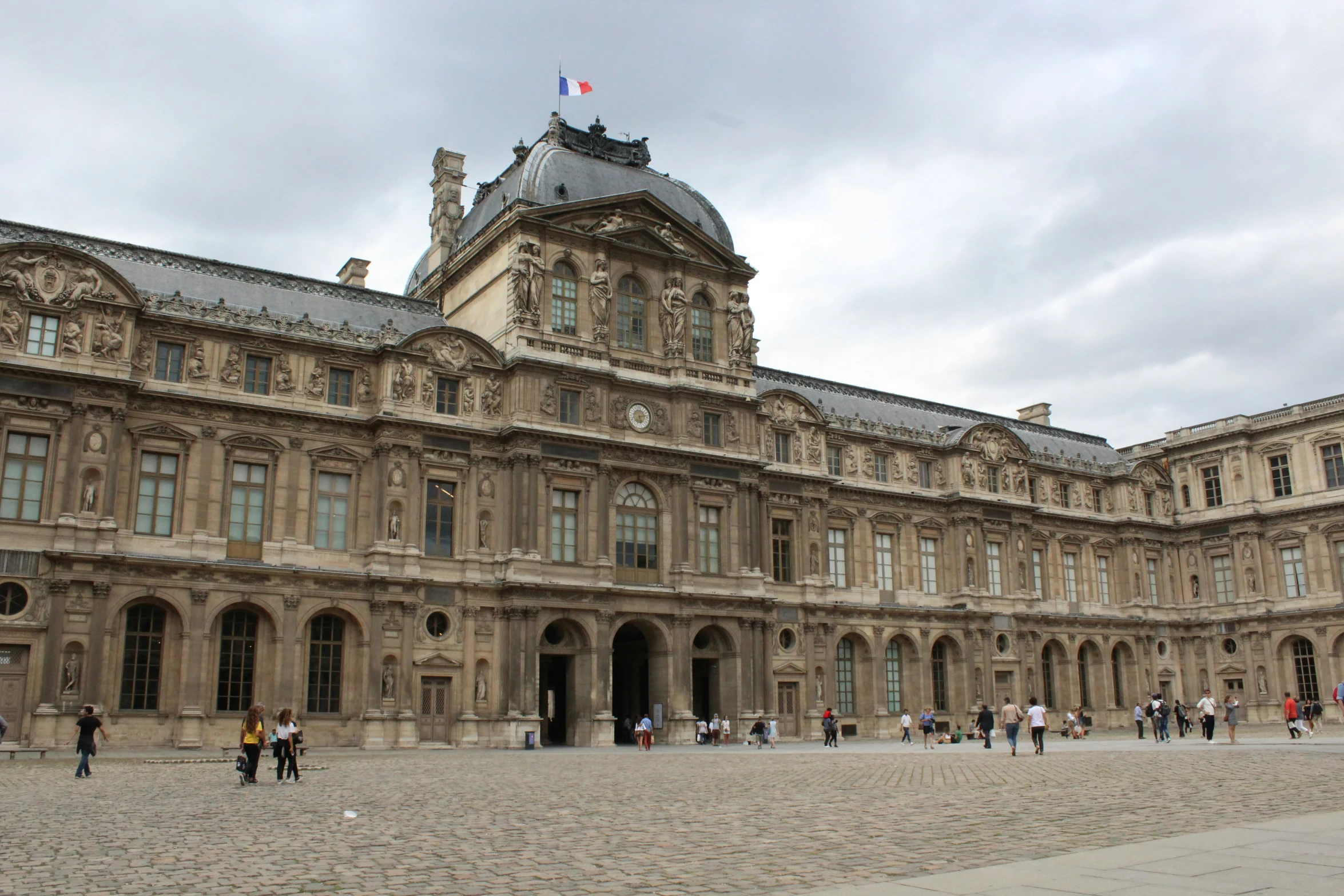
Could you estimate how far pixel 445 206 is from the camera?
182 feet

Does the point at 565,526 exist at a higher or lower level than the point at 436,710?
higher

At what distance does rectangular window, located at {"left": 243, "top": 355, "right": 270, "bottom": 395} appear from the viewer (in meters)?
40.3

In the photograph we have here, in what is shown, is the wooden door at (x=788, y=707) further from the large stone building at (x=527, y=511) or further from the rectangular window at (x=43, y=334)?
the rectangular window at (x=43, y=334)

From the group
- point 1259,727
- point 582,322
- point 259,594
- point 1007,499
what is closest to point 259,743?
point 259,594

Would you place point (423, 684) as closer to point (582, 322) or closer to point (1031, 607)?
point (582, 322)

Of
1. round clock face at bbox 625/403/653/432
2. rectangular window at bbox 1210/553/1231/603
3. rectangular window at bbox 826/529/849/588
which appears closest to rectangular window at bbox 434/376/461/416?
round clock face at bbox 625/403/653/432

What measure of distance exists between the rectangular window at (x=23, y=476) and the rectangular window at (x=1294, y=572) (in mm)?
59621

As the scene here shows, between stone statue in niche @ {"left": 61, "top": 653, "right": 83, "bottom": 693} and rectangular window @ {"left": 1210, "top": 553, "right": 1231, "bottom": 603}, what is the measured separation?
191ft

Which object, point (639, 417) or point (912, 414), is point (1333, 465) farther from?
point (639, 417)

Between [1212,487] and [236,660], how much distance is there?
54167 millimetres

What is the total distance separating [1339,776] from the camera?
21.1 meters

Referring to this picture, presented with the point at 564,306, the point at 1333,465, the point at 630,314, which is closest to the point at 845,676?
the point at 630,314

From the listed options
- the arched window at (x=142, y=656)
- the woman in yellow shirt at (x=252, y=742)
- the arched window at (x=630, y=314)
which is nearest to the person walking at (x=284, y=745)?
the woman in yellow shirt at (x=252, y=742)

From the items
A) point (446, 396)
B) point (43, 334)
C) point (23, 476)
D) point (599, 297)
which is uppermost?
point (599, 297)
